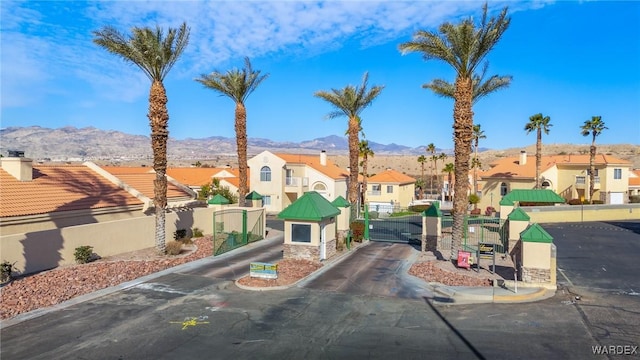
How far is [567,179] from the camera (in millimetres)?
55094

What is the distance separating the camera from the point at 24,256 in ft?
60.8

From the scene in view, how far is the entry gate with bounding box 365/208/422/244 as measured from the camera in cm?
3184

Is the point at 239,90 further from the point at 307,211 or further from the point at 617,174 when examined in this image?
Answer: the point at 617,174

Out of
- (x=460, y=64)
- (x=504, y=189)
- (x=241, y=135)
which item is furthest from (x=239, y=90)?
(x=504, y=189)

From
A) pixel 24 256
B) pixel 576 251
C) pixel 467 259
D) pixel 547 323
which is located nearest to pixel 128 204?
pixel 24 256

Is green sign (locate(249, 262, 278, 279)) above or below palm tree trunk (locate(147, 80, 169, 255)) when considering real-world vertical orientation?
below

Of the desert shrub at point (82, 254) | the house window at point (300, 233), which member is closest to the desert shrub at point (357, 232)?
the house window at point (300, 233)

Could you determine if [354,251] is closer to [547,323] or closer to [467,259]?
[467,259]

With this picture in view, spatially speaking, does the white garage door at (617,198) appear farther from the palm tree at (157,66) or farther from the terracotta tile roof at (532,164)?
the palm tree at (157,66)

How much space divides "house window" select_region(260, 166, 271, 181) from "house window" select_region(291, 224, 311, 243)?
29.1 meters

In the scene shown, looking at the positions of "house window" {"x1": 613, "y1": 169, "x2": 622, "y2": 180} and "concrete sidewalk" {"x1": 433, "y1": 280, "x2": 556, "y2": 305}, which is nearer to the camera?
"concrete sidewalk" {"x1": 433, "y1": 280, "x2": 556, "y2": 305}

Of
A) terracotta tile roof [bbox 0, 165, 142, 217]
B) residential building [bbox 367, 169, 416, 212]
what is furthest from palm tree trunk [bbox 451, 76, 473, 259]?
residential building [bbox 367, 169, 416, 212]

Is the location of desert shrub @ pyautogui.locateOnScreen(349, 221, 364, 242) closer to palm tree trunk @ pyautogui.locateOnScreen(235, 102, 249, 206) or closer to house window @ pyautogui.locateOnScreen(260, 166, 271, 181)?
palm tree trunk @ pyautogui.locateOnScreen(235, 102, 249, 206)

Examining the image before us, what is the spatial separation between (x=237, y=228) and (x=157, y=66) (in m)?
11.3
